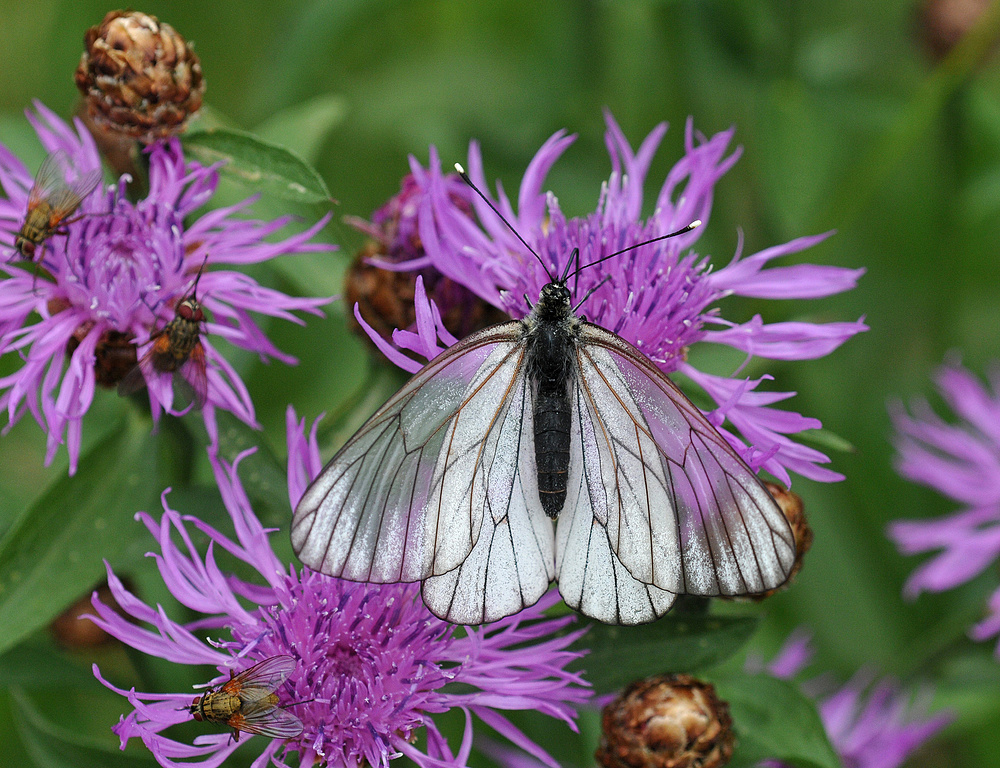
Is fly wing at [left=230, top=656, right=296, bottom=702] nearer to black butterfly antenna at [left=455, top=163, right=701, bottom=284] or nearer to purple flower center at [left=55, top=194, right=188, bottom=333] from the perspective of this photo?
purple flower center at [left=55, top=194, right=188, bottom=333]

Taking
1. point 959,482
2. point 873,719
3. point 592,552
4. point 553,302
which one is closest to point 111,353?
point 553,302

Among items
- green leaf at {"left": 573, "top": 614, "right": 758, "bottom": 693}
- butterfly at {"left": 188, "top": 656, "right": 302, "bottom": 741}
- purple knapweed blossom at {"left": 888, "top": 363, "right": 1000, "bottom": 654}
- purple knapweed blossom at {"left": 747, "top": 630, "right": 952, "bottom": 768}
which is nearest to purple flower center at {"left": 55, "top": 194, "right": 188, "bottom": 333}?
butterfly at {"left": 188, "top": 656, "right": 302, "bottom": 741}

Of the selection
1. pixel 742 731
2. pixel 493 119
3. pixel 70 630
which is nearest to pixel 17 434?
pixel 70 630

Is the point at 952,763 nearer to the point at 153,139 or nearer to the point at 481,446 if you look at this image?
the point at 481,446

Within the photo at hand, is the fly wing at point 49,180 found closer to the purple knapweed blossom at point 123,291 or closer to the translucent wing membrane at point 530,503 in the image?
the purple knapweed blossom at point 123,291

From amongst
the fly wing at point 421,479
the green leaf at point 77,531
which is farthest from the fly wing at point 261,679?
the green leaf at point 77,531

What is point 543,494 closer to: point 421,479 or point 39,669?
point 421,479
